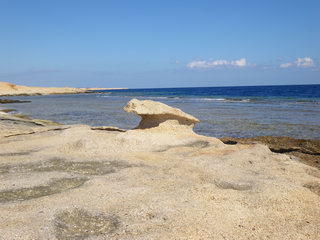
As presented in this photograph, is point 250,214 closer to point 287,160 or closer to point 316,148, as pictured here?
point 287,160

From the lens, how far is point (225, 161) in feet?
26.8

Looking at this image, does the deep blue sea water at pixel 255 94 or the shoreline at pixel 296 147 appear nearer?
the shoreline at pixel 296 147

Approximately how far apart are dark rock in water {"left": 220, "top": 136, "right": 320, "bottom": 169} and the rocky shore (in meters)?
0.10

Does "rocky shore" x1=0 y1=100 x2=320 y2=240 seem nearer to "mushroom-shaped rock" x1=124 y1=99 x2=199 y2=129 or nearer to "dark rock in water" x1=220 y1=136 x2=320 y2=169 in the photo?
"dark rock in water" x1=220 y1=136 x2=320 y2=169

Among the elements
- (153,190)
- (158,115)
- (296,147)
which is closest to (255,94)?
(296,147)

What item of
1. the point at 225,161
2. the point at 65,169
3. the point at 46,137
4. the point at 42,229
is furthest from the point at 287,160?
the point at 46,137

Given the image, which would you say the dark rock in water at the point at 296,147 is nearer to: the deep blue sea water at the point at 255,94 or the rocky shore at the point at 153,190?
the rocky shore at the point at 153,190

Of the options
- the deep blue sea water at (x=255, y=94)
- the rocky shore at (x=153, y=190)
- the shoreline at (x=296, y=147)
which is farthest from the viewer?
the deep blue sea water at (x=255, y=94)

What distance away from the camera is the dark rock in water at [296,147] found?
9859mm

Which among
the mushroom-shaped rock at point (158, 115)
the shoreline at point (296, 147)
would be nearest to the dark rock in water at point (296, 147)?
the shoreline at point (296, 147)

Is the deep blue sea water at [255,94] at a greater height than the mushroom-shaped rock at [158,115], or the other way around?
the mushroom-shaped rock at [158,115]

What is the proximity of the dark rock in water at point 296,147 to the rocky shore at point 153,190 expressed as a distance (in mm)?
99

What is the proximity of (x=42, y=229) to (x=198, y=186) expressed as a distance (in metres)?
2.71

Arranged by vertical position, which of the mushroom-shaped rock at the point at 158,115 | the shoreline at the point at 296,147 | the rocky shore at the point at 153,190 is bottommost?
the shoreline at the point at 296,147
